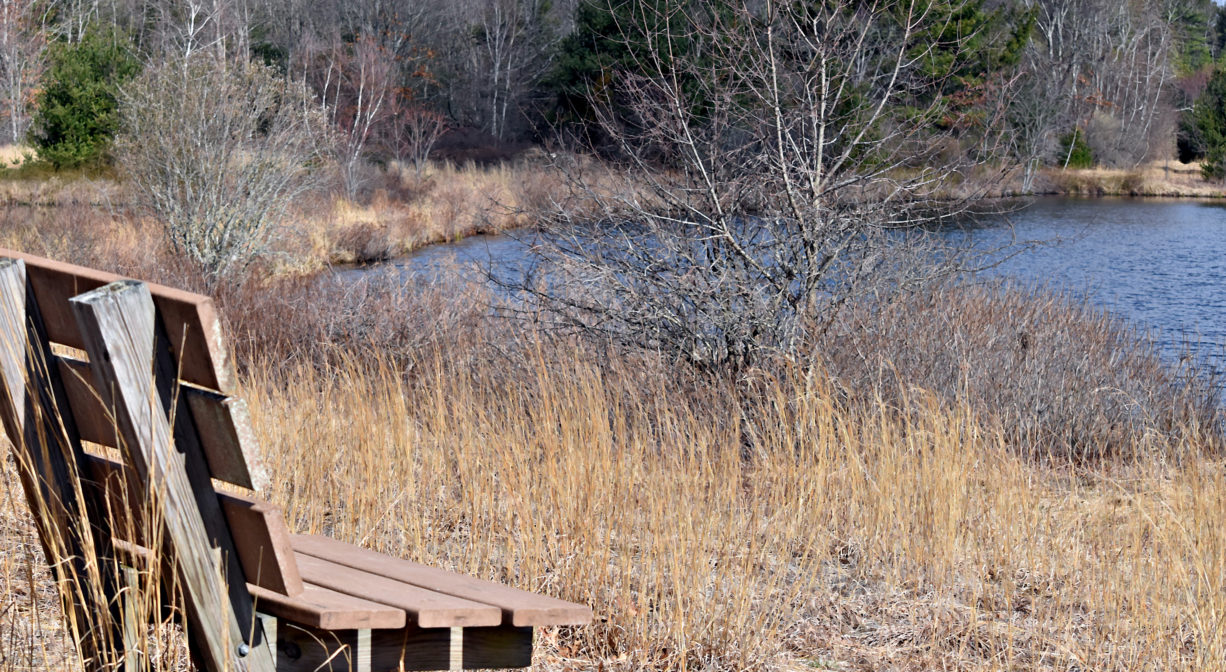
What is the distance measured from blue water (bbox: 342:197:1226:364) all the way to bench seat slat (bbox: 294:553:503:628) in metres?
5.35

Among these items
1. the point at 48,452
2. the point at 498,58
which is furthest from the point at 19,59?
the point at 48,452

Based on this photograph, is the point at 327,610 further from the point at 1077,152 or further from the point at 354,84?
the point at 1077,152

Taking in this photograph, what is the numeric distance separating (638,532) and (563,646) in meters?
0.58

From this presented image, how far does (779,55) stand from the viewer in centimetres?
625

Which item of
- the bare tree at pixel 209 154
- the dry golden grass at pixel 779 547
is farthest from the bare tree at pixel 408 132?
the dry golden grass at pixel 779 547

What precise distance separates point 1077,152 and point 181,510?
39.9m

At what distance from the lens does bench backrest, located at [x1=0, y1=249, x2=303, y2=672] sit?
1538 millimetres

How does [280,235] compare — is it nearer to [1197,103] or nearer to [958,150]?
[958,150]

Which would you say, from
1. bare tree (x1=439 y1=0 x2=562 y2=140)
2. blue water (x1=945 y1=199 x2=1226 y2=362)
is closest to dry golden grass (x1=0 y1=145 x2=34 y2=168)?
bare tree (x1=439 y1=0 x2=562 y2=140)

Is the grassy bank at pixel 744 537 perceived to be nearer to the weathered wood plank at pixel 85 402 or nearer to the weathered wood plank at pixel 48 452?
the weathered wood plank at pixel 48 452

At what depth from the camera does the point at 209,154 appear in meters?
13.1

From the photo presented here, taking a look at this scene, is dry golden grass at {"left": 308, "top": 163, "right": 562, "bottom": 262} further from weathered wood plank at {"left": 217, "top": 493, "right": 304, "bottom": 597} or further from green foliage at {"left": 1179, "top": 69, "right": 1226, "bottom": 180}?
green foliage at {"left": 1179, "top": 69, "right": 1226, "bottom": 180}

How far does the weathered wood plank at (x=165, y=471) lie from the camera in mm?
1545

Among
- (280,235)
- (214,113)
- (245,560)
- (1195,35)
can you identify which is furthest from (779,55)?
(1195,35)
